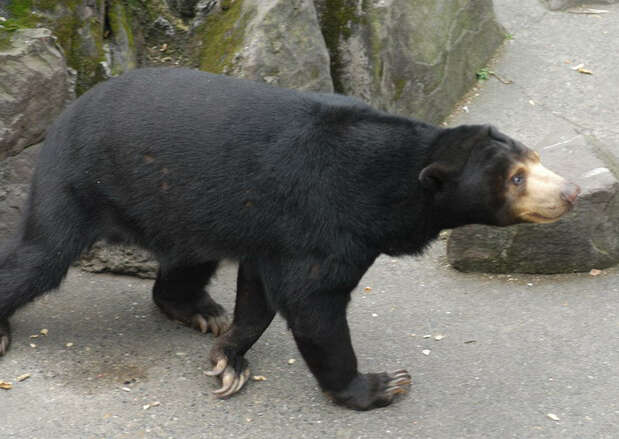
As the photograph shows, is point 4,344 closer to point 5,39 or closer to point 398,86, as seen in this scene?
point 5,39

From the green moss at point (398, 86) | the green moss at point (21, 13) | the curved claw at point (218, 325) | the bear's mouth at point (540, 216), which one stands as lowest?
the curved claw at point (218, 325)

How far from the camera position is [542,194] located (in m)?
3.69

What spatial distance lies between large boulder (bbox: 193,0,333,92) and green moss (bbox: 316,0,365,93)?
423 mm

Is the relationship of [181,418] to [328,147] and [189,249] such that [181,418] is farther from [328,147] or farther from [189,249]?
[328,147]

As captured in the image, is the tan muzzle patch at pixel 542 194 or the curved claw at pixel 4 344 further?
the curved claw at pixel 4 344

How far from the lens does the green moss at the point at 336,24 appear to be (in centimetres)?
609

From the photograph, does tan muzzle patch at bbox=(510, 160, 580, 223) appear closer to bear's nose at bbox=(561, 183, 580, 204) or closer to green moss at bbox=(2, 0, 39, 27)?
bear's nose at bbox=(561, 183, 580, 204)

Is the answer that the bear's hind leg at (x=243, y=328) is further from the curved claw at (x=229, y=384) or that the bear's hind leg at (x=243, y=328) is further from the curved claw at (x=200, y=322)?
the curved claw at (x=200, y=322)

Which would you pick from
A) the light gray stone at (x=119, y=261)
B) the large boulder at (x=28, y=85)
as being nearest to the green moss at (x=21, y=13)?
the large boulder at (x=28, y=85)

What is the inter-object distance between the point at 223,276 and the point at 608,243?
228cm

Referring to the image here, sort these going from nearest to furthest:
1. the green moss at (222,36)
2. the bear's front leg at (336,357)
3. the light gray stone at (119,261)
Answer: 1. the bear's front leg at (336,357)
2. the light gray stone at (119,261)
3. the green moss at (222,36)

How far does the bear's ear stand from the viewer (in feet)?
11.9

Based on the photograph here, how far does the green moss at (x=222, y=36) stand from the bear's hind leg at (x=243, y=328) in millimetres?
1776

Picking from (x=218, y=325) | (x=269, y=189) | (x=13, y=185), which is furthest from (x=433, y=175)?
(x=13, y=185)
